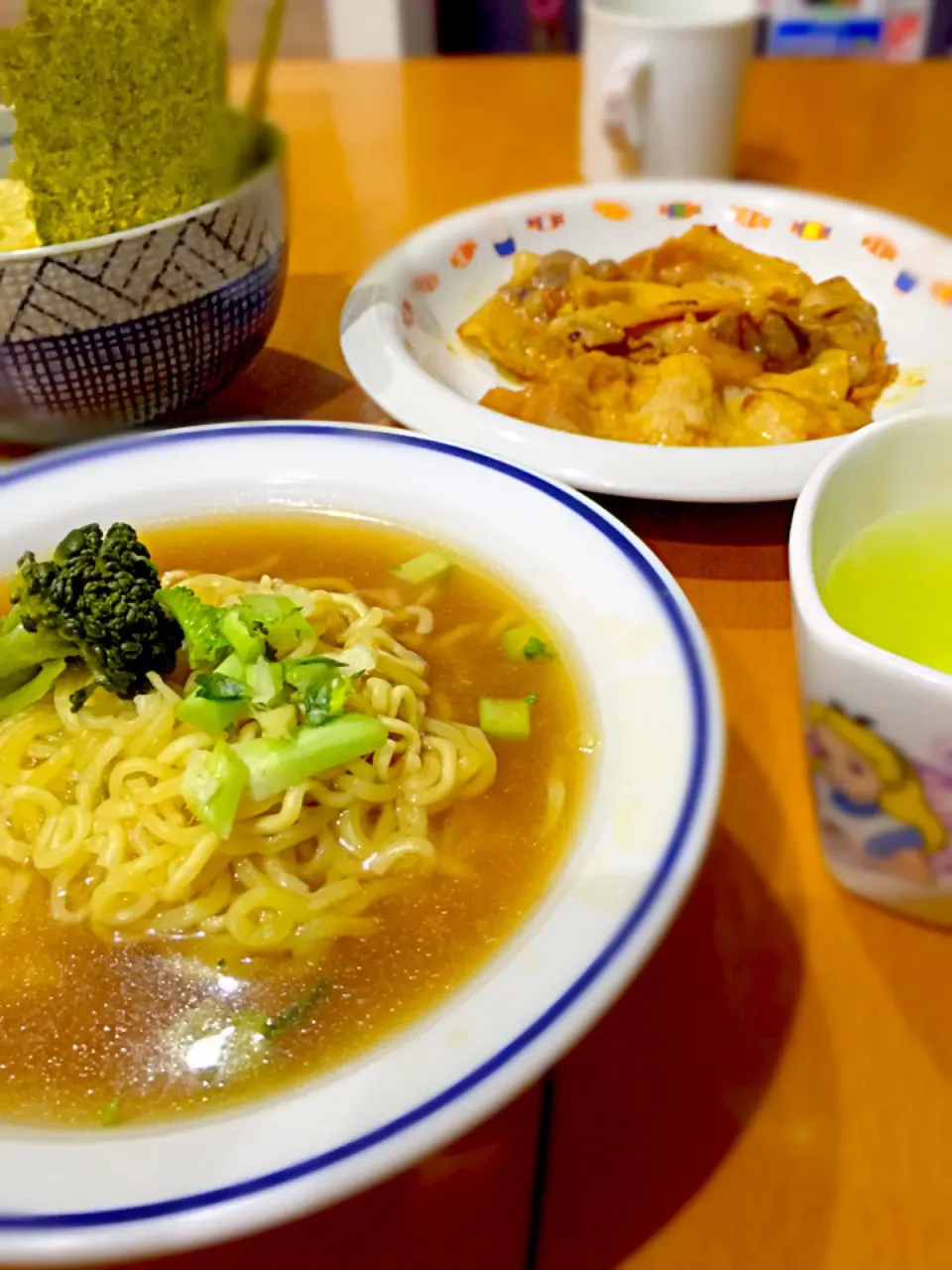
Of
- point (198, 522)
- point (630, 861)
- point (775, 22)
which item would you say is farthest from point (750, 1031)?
point (775, 22)

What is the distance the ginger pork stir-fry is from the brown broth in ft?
1.54

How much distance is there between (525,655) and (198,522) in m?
0.42

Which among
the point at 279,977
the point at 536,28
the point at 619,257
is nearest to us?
the point at 279,977

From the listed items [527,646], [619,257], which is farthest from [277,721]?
[619,257]

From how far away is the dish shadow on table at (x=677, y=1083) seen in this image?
0.66 meters

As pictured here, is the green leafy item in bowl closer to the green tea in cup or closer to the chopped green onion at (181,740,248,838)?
the chopped green onion at (181,740,248,838)

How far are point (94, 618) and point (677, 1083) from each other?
1.90ft

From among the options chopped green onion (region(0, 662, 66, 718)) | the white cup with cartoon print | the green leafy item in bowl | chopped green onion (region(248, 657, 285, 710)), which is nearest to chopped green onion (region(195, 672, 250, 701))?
chopped green onion (region(248, 657, 285, 710))

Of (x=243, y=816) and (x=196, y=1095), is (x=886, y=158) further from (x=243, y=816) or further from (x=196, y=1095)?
(x=196, y=1095)

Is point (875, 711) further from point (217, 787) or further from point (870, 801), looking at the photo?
point (217, 787)

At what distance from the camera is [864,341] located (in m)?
1.46

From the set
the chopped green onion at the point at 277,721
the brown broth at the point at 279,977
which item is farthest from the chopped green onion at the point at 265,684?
the brown broth at the point at 279,977

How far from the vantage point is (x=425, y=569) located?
1153 mm

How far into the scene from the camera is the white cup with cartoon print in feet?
2.25
